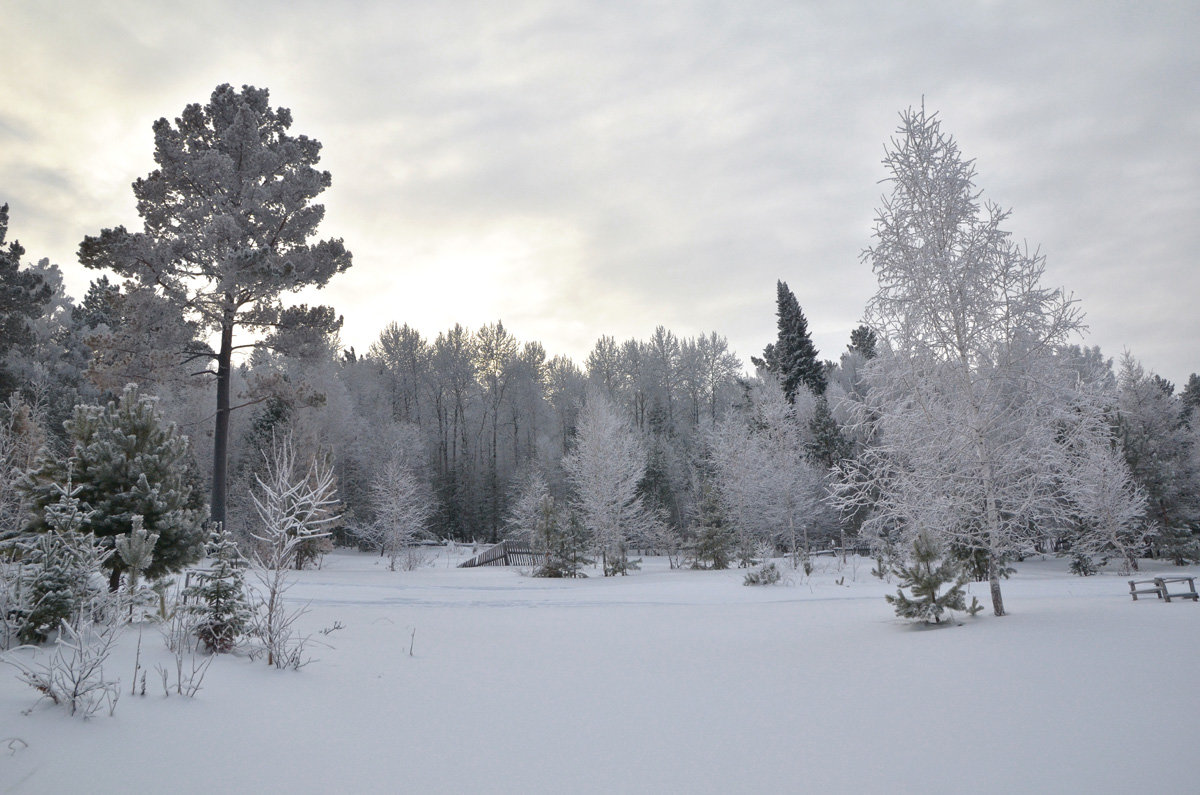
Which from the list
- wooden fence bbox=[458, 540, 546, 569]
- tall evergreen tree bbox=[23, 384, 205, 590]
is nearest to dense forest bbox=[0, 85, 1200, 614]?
tall evergreen tree bbox=[23, 384, 205, 590]

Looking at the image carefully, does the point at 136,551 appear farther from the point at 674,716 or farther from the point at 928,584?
the point at 928,584

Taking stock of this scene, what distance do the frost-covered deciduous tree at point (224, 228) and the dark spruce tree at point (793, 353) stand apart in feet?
109

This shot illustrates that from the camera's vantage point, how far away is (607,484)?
27.4 meters

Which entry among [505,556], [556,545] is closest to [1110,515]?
[556,545]

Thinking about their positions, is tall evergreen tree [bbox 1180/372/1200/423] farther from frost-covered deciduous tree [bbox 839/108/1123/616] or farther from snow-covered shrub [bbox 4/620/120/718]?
snow-covered shrub [bbox 4/620/120/718]

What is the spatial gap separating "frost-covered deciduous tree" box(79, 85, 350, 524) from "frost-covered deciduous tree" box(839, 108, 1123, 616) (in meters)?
12.9

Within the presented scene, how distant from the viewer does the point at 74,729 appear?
14.1 ft

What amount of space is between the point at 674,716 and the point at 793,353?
130ft

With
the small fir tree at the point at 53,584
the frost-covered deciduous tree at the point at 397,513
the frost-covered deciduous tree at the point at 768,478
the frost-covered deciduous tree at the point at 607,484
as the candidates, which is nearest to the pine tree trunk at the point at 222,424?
the small fir tree at the point at 53,584

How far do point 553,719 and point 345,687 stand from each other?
2.23 meters

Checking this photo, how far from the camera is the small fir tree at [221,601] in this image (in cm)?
672

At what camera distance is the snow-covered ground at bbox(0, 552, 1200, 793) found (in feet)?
14.1

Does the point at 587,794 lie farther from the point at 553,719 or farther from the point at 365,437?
the point at 365,437

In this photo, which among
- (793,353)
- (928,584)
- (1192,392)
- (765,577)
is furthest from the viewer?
(1192,392)
